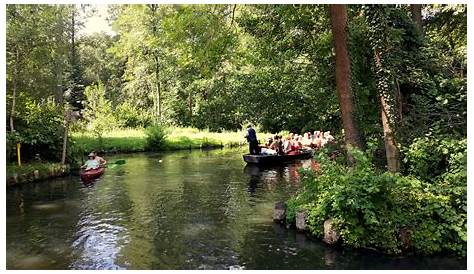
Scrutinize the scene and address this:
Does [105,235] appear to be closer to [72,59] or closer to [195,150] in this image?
[195,150]

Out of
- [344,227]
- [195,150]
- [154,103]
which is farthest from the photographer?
[154,103]

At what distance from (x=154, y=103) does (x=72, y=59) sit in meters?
8.60

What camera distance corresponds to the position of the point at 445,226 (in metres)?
7.27

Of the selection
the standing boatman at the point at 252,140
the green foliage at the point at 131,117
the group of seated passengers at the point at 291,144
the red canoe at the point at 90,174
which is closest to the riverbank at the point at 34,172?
the red canoe at the point at 90,174

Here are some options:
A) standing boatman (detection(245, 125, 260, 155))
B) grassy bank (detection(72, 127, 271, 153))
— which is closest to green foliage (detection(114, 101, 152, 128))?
grassy bank (detection(72, 127, 271, 153))

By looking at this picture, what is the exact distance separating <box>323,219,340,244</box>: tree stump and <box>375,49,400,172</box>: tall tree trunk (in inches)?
75.0

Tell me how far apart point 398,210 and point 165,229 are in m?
4.56

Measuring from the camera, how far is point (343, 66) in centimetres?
950

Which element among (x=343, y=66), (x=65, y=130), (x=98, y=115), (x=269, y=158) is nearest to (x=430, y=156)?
(x=343, y=66)

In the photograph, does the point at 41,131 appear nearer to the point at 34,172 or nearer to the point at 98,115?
the point at 34,172

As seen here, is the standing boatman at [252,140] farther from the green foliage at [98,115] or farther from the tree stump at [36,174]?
the green foliage at [98,115]

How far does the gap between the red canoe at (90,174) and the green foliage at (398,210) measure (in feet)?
32.5
